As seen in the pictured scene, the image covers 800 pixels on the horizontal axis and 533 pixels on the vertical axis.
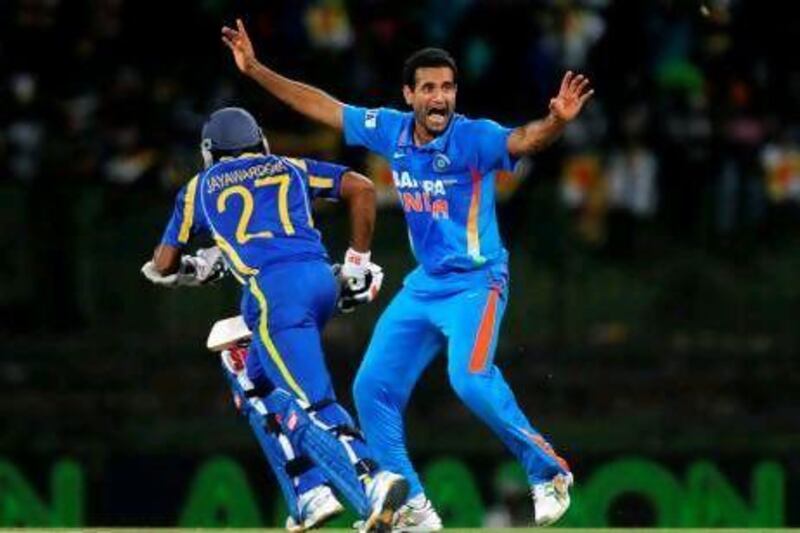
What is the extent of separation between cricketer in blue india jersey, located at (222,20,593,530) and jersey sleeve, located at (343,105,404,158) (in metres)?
0.03

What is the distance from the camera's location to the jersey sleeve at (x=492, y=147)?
9492mm

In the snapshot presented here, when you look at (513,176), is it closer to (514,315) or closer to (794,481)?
(514,315)

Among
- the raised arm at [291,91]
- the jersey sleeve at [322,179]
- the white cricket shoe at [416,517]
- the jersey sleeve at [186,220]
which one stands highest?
the raised arm at [291,91]

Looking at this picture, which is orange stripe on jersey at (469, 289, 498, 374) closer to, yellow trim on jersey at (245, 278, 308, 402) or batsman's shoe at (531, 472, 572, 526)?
batsman's shoe at (531, 472, 572, 526)

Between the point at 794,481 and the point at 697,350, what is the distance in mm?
946

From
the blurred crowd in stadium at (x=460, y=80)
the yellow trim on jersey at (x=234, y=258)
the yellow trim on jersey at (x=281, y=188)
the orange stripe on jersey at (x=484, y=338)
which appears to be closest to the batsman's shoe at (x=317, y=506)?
the orange stripe on jersey at (x=484, y=338)

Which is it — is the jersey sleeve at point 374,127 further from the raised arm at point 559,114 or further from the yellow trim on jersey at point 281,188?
the raised arm at point 559,114

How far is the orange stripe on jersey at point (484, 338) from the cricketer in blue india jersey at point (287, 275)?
0.45 m

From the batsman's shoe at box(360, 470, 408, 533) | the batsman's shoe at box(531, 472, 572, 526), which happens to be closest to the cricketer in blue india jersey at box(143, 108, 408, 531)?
the batsman's shoe at box(360, 470, 408, 533)

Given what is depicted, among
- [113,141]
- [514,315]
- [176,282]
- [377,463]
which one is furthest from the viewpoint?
[113,141]

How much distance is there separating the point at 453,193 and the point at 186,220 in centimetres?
104

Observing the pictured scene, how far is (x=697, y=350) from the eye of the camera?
1390 centimetres

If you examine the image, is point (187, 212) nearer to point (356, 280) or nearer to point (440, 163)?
point (356, 280)

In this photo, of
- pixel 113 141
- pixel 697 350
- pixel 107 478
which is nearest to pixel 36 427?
pixel 107 478
